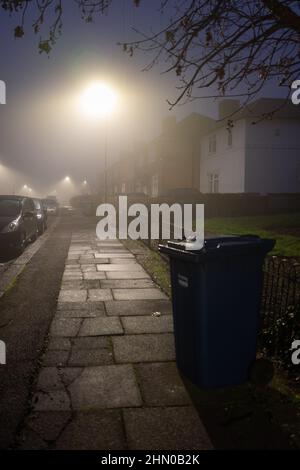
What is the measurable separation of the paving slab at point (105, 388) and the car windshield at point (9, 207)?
9938 mm

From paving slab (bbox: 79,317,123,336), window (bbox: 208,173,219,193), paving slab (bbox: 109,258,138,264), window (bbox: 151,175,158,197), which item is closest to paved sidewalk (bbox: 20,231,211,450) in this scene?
paving slab (bbox: 79,317,123,336)

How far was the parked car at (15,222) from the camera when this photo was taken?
41.0ft

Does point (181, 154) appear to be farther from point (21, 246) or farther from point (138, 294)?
point (138, 294)

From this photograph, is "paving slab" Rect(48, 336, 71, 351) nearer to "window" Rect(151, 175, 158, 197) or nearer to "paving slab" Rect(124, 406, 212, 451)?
"paving slab" Rect(124, 406, 212, 451)

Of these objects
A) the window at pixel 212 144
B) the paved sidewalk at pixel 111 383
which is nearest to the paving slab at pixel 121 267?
the paved sidewalk at pixel 111 383

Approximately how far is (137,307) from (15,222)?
7263mm

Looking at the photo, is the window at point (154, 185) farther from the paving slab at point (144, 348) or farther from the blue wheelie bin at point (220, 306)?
the blue wheelie bin at point (220, 306)

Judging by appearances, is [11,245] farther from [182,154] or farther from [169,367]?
[182,154]

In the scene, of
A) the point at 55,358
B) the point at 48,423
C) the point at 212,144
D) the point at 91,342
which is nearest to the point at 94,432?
the point at 48,423

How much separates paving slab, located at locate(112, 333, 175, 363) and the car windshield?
9154 mm

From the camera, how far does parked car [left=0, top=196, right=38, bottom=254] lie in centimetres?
1250

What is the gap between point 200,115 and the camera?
147 ft
